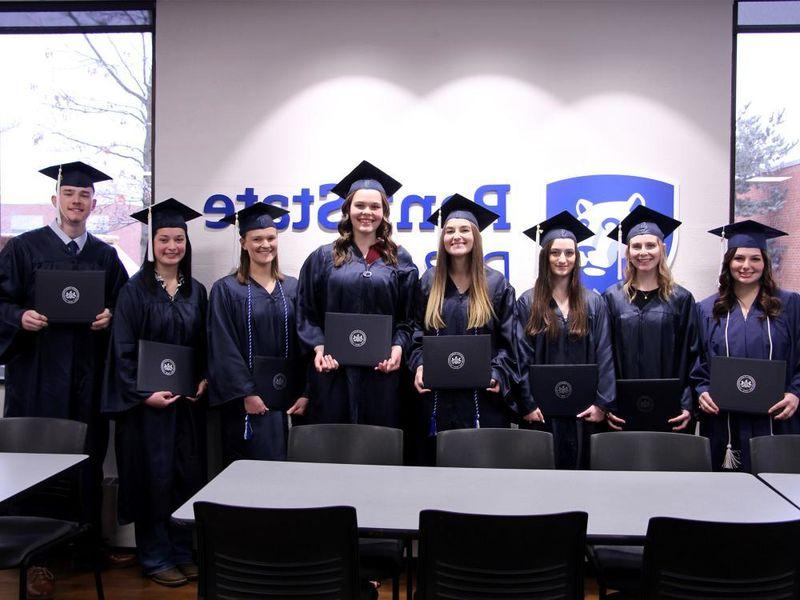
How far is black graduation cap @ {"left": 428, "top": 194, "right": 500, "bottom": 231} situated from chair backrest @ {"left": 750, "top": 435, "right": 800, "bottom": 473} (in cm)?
157

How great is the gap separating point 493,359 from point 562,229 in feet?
2.38

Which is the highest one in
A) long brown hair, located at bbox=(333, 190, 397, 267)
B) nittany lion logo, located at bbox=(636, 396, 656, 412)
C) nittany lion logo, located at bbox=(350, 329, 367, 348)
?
long brown hair, located at bbox=(333, 190, 397, 267)

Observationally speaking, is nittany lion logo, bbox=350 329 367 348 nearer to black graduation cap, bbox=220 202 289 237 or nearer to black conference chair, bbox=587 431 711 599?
black graduation cap, bbox=220 202 289 237

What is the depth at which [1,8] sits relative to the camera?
4.52 metres

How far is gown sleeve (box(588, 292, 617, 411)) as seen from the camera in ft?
11.8

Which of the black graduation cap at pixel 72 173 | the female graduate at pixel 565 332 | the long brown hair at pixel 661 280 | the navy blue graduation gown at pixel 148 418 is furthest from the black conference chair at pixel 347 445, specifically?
the black graduation cap at pixel 72 173

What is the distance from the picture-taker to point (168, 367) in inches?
143

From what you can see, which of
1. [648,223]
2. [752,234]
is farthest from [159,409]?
[752,234]

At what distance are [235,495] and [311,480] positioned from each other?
279mm

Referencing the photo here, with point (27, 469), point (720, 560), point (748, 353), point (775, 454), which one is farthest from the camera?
point (748, 353)

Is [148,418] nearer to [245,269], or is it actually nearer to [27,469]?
[245,269]

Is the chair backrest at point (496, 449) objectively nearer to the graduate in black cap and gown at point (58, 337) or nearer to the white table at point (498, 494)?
the white table at point (498, 494)

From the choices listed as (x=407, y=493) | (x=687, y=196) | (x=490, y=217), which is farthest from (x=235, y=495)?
(x=687, y=196)

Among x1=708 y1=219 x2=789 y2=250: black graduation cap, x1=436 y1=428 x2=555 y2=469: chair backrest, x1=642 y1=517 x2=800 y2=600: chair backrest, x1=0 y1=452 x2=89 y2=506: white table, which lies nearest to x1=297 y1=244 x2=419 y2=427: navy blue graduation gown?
x1=436 y1=428 x2=555 y2=469: chair backrest
